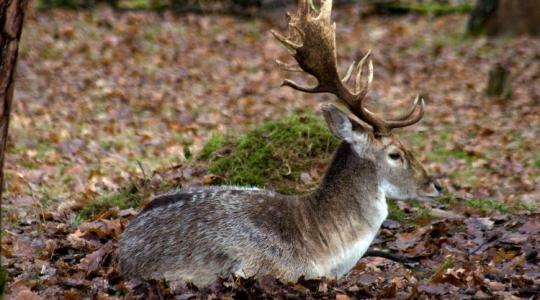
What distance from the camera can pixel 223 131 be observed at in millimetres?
14508

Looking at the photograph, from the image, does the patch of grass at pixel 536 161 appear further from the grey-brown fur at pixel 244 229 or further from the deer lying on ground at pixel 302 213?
the grey-brown fur at pixel 244 229

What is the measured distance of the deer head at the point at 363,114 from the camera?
23.8 feet

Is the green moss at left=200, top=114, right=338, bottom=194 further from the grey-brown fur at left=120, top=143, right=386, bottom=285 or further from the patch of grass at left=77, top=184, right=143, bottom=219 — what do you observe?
the grey-brown fur at left=120, top=143, right=386, bottom=285

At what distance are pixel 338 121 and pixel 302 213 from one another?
730 millimetres

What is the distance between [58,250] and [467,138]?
7961mm

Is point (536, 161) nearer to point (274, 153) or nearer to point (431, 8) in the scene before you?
point (274, 153)

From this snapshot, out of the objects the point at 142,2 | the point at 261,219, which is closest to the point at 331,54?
the point at 261,219

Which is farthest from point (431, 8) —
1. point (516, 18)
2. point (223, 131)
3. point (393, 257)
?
point (393, 257)

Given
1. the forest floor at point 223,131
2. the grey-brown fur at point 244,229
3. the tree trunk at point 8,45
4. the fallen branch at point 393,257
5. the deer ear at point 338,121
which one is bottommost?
the forest floor at point 223,131

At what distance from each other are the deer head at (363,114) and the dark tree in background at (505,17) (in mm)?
14090

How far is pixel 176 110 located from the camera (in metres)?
16.5

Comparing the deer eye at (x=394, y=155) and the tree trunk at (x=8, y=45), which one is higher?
the tree trunk at (x=8, y=45)

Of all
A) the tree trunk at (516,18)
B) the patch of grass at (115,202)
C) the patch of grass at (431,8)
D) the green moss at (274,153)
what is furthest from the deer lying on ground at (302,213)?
the patch of grass at (431,8)

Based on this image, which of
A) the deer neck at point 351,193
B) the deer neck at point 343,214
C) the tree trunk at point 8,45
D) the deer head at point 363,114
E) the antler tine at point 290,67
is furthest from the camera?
the antler tine at point 290,67
